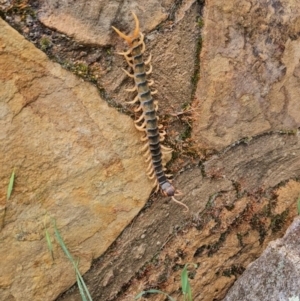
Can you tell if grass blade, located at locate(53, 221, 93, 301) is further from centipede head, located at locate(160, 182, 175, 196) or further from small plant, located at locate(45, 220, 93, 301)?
centipede head, located at locate(160, 182, 175, 196)

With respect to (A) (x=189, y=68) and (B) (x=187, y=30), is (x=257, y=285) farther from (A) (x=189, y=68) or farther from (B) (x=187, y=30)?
(B) (x=187, y=30)

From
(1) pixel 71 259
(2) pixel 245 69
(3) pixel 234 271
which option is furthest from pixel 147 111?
(3) pixel 234 271

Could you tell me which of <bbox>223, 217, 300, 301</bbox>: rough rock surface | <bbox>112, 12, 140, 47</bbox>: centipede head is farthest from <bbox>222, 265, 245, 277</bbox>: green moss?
<bbox>112, 12, 140, 47</bbox>: centipede head

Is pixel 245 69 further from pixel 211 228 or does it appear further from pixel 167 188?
pixel 211 228

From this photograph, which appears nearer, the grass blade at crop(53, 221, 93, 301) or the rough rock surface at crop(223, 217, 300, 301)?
the grass blade at crop(53, 221, 93, 301)

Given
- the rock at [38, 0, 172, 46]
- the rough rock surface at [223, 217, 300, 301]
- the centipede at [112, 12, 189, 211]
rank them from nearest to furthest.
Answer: the rock at [38, 0, 172, 46] < the centipede at [112, 12, 189, 211] < the rough rock surface at [223, 217, 300, 301]

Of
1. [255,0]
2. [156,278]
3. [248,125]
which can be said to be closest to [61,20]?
[255,0]

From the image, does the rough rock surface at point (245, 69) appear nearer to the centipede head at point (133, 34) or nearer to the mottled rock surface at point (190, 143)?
the mottled rock surface at point (190, 143)
